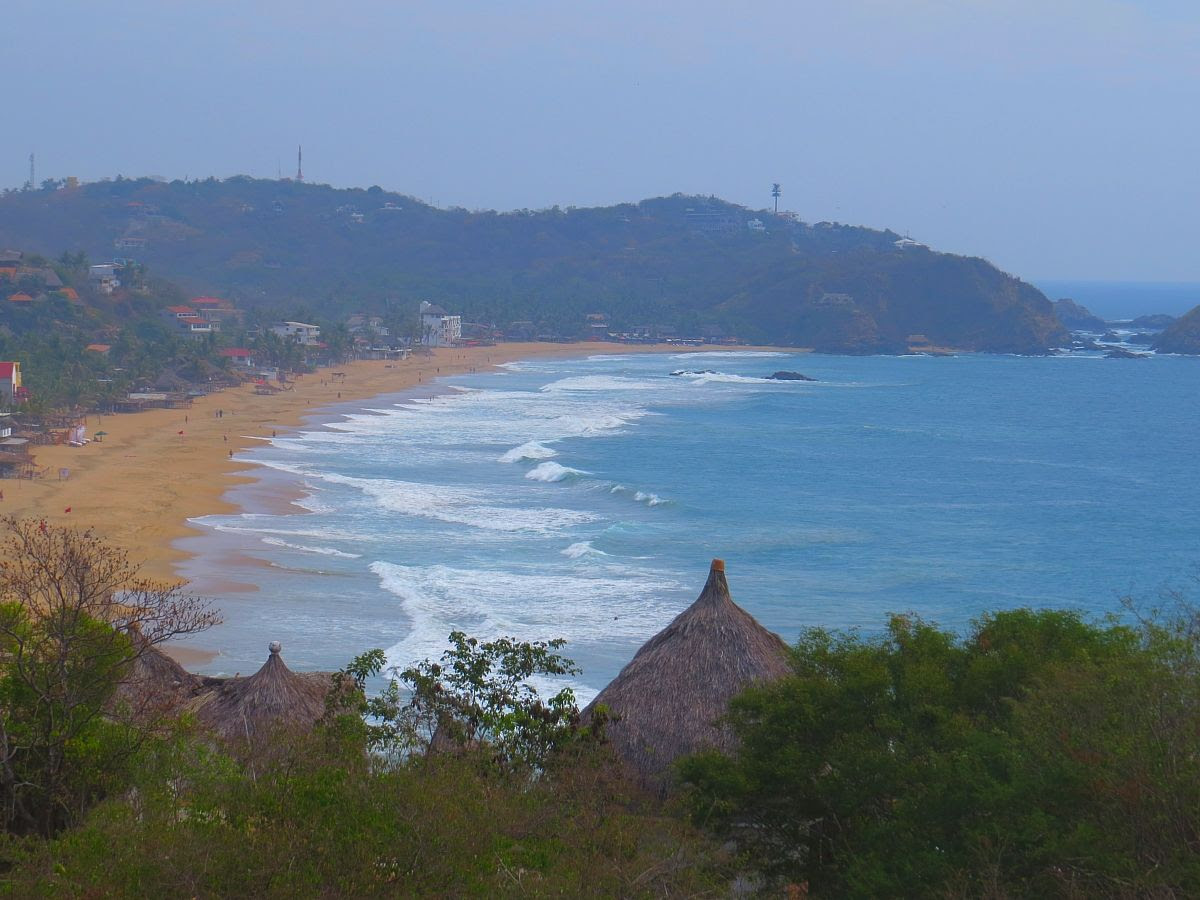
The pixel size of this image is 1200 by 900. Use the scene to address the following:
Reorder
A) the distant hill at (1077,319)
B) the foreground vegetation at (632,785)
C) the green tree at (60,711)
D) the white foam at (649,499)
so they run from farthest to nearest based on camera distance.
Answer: the distant hill at (1077,319)
the white foam at (649,499)
the green tree at (60,711)
the foreground vegetation at (632,785)

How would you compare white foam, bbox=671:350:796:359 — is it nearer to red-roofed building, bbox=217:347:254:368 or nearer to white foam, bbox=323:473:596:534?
red-roofed building, bbox=217:347:254:368

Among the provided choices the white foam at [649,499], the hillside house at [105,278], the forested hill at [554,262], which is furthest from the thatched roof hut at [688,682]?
the forested hill at [554,262]

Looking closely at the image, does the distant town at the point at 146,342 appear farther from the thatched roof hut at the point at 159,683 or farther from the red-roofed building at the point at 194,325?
the thatched roof hut at the point at 159,683

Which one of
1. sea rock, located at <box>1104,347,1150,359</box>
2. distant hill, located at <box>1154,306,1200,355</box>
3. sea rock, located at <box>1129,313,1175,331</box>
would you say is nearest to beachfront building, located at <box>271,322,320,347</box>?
sea rock, located at <box>1104,347,1150,359</box>

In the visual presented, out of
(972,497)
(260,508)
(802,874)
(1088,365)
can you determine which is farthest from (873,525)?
(1088,365)

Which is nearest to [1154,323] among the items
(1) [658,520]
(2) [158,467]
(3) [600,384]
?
(3) [600,384]

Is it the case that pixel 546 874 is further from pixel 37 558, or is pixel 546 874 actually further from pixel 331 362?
pixel 331 362
